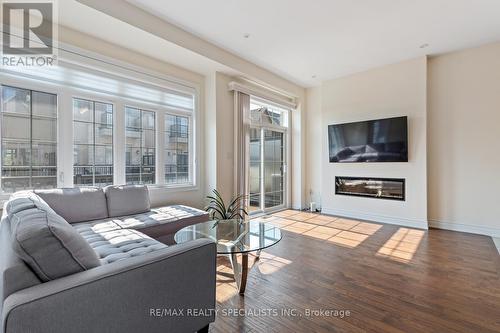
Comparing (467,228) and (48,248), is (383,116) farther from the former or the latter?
(48,248)

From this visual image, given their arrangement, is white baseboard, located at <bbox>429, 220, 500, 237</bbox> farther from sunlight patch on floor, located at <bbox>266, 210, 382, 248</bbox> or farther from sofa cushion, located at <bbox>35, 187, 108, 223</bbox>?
sofa cushion, located at <bbox>35, 187, 108, 223</bbox>

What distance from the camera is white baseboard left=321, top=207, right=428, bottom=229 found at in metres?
4.56

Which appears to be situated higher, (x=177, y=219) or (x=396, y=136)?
(x=396, y=136)

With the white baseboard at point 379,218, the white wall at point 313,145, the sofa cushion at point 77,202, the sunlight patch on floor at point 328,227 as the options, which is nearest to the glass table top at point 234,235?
the sofa cushion at point 77,202

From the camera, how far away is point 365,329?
71.1 inches

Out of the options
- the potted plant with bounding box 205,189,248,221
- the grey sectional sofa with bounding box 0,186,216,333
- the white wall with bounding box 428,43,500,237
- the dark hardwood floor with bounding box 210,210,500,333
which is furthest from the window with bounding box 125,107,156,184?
the white wall with bounding box 428,43,500,237

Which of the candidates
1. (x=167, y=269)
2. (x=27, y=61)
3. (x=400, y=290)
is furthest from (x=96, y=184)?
(x=400, y=290)

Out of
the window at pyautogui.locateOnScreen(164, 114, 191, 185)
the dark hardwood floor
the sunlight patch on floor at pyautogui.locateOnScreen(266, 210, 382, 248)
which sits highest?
the window at pyautogui.locateOnScreen(164, 114, 191, 185)

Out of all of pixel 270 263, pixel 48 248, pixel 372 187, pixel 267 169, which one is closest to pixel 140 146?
pixel 270 263

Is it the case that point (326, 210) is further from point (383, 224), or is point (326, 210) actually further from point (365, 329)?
point (365, 329)

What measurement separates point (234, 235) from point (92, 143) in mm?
2476

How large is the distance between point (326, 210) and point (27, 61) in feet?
18.5

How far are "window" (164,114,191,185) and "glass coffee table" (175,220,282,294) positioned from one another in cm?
174

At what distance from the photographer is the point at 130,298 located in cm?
127
